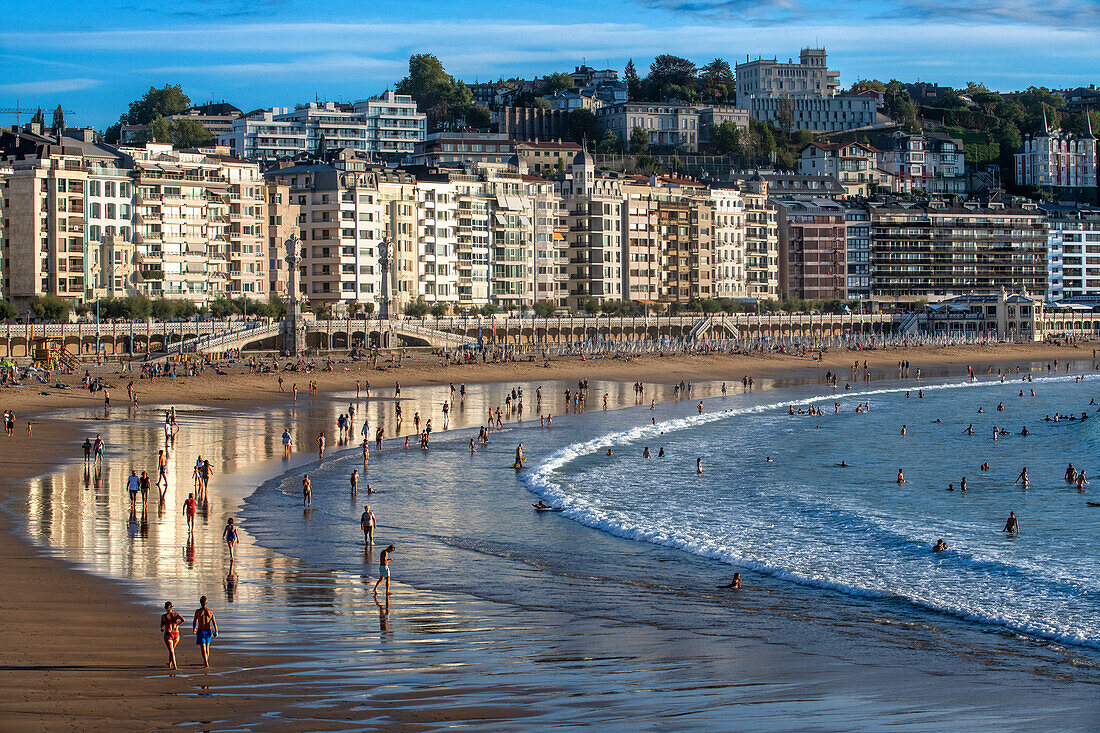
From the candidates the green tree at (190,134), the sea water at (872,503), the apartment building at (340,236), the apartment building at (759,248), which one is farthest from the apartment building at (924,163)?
the sea water at (872,503)

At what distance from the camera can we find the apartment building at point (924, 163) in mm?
185250

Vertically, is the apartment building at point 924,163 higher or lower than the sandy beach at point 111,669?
higher

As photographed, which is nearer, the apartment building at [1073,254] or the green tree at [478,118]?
the apartment building at [1073,254]

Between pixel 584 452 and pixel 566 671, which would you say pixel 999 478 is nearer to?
pixel 584 452

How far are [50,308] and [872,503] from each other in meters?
56.1

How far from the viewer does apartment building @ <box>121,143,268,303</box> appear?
92.9 m

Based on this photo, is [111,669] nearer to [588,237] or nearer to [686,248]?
[588,237]

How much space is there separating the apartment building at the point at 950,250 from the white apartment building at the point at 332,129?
173 ft

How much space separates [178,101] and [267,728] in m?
167

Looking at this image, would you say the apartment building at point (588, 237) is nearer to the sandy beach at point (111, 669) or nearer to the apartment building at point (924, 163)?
the apartment building at point (924, 163)

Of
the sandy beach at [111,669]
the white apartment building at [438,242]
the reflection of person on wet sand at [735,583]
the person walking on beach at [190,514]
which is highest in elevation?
the white apartment building at [438,242]

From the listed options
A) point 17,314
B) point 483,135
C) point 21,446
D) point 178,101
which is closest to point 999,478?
point 21,446

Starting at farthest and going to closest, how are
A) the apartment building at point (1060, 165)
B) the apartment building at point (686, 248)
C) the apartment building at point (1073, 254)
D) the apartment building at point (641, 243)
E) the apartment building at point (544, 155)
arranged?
the apartment building at point (1060, 165), the apartment building at point (1073, 254), the apartment building at point (544, 155), the apartment building at point (686, 248), the apartment building at point (641, 243)

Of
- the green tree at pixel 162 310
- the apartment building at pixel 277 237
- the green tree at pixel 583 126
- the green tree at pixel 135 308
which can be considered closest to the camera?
the green tree at pixel 135 308
